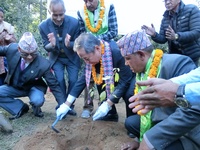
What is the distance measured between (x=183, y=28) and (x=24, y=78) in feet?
7.07

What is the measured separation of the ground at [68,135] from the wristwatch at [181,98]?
4.89 ft

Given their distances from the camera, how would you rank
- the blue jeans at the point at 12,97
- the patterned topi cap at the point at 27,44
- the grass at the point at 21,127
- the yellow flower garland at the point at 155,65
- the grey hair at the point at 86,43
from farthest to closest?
the blue jeans at the point at 12,97, the patterned topi cap at the point at 27,44, the grass at the point at 21,127, the grey hair at the point at 86,43, the yellow flower garland at the point at 155,65

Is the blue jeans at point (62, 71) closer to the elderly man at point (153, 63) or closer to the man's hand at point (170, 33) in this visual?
the man's hand at point (170, 33)

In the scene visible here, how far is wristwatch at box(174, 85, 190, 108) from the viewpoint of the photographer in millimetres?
1468

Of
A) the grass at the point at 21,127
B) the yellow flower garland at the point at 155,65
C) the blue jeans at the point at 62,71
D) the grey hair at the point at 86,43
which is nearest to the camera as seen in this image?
the yellow flower garland at the point at 155,65

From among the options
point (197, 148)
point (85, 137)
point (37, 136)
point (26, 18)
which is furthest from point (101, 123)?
point (26, 18)

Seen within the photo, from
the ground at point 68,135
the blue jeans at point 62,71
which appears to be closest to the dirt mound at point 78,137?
the ground at point 68,135

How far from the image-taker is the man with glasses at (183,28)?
341 centimetres

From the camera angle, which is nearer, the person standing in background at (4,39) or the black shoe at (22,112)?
the black shoe at (22,112)

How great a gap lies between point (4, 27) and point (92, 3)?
5.27 ft

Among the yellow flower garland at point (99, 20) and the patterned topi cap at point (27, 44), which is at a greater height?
the yellow flower garland at point (99, 20)

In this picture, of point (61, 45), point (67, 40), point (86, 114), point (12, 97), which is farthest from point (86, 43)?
point (12, 97)

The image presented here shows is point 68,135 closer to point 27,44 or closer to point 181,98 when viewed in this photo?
point 27,44

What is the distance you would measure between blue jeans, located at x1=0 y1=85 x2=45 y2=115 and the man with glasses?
185 cm
